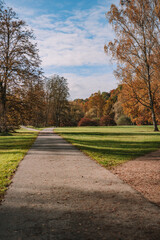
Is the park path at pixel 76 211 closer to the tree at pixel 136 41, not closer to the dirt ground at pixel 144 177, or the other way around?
the dirt ground at pixel 144 177

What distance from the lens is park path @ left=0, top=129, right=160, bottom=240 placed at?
2.64m

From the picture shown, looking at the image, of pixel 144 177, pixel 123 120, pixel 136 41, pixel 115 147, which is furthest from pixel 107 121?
pixel 144 177

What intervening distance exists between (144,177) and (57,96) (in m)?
53.9

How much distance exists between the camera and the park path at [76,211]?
8.68 ft

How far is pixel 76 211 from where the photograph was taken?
3277 mm

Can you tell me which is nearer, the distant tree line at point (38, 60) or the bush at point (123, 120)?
the distant tree line at point (38, 60)

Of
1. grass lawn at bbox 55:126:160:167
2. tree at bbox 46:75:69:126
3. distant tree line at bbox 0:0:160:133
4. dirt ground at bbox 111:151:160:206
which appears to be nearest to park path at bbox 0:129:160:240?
dirt ground at bbox 111:151:160:206

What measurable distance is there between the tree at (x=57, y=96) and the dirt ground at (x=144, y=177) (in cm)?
5163

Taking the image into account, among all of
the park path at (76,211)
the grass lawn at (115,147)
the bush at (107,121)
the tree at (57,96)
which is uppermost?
the tree at (57,96)

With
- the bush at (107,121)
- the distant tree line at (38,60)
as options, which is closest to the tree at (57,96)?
the bush at (107,121)

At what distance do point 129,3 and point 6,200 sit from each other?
82.4ft

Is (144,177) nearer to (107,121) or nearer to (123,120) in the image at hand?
(107,121)

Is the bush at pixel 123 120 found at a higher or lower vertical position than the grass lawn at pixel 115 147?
higher

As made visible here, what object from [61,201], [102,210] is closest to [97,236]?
[102,210]
